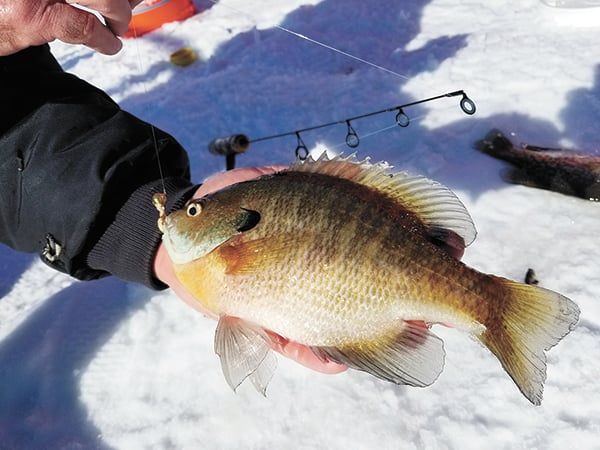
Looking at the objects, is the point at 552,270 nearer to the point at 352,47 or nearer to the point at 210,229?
the point at 210,229

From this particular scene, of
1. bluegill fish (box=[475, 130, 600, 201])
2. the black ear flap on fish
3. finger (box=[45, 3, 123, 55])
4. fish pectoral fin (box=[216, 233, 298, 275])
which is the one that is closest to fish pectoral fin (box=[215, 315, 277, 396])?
fish pectoral fin (box=[216, 233, 298, 275])

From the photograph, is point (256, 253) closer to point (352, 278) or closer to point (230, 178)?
point (352, 278)

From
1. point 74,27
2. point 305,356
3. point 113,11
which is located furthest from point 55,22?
point 305,356

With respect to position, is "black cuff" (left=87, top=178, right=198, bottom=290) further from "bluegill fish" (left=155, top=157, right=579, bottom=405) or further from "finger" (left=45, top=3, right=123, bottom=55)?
"finger" (left=45, top=3, right=123, bottom=55)

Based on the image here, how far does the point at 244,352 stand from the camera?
1.63 meters

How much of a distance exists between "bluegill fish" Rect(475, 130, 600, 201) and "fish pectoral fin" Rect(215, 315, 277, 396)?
2067 millimetres

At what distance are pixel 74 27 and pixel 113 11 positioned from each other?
0.19 meters

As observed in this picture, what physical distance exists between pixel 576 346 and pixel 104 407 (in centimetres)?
218

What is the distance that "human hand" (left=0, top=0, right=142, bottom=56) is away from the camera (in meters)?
1.84

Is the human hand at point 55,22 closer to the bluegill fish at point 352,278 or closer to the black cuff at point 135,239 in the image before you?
the black cuff at point 135,239

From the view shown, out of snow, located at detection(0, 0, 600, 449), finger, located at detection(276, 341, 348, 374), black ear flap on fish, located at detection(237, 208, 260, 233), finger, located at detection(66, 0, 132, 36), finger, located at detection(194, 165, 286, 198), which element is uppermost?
finger, located at detection(66, 0, 132, 36)

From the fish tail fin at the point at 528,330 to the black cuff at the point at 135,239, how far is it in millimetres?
1348

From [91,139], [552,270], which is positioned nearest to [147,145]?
[91,139]

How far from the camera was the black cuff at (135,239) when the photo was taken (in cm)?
219
